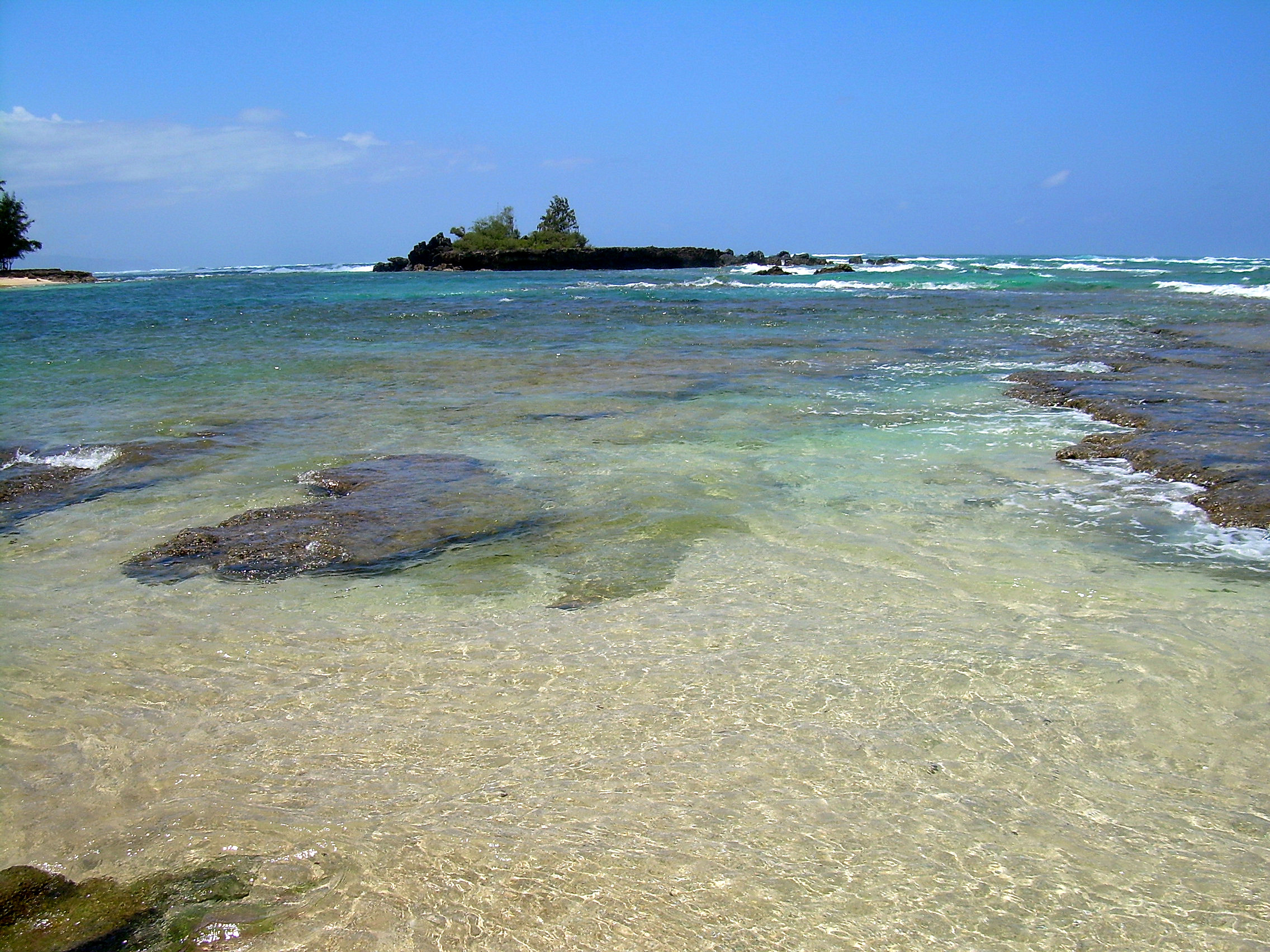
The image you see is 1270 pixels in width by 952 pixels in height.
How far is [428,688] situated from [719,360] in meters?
12.9

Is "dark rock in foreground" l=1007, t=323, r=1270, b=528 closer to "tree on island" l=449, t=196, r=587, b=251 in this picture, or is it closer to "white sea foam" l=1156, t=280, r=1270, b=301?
"white sea foam" l=1156, t=280, r=1270, b=301

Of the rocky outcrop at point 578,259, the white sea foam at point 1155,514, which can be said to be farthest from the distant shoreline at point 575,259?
the white sea foam at point 1155,514

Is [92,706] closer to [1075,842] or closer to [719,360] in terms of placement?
[1075,842]

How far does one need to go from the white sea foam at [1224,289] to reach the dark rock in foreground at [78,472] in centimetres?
3127

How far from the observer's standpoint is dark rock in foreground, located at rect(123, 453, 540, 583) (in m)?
5.55

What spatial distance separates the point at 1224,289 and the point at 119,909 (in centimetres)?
3901

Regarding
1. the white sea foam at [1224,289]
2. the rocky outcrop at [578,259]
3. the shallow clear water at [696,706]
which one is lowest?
the shallow clear water at [696,706]

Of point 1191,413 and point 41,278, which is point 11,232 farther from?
point 1191,413

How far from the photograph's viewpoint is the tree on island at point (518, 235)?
266 feet

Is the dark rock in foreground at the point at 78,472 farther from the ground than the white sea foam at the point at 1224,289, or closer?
closer

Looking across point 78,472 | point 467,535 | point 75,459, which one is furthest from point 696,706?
point 75,459

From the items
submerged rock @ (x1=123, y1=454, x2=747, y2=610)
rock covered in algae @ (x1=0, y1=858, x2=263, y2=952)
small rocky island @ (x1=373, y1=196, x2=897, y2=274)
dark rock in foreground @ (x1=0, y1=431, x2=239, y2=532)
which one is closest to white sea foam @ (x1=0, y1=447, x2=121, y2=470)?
dark rock in foreground @ (x1=0, y1=431, x2=239, y2=532)

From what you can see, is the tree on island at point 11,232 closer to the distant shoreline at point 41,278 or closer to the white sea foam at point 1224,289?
the distant shoreline at point 41,278

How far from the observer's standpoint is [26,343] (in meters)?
20.6
